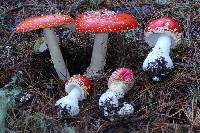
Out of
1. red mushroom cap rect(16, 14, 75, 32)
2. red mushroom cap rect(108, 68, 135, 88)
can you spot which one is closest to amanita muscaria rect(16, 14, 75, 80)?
red mushroom cap rect(16, 14, 75, 32)

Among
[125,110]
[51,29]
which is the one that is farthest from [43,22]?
[125,110]

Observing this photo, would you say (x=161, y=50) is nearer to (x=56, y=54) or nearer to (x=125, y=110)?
(x=125, y=110)

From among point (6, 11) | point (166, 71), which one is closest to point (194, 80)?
point (166, 71)

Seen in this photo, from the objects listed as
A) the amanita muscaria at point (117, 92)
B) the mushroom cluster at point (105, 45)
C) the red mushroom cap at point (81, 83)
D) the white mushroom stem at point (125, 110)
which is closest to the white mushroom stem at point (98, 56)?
the mushroom cluster at point (105, 45)

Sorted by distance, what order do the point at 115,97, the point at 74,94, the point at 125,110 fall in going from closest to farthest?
the point at 125,110 < the point at 115,97 < the point at 74,94

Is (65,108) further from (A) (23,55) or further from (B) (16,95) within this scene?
(A) (23,55)

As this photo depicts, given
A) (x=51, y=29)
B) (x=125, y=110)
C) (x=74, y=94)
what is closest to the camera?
(x=125, y=110)

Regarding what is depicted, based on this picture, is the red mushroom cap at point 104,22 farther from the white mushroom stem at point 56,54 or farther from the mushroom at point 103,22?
the white mushroom stem at point 56,54
